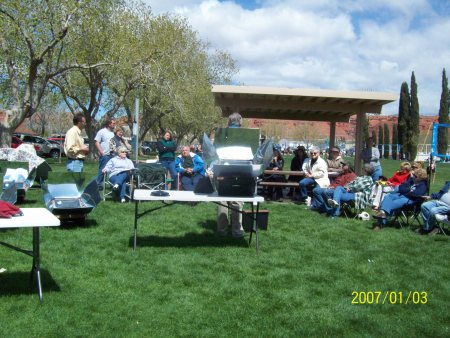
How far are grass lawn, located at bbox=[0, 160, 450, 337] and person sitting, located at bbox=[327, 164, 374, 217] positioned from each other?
1.13 metres

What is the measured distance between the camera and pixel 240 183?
6336mm

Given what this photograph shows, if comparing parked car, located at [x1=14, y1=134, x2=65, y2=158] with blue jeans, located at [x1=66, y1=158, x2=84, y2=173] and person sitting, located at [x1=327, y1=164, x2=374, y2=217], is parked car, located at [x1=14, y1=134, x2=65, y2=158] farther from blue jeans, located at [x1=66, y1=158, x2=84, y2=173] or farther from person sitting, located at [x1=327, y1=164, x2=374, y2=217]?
person sitting, located at [x1=327, y1=164, x2=374, y2=217]

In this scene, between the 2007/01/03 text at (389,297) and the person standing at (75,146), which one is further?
the person standing at (75,146)

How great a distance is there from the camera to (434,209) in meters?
7.89

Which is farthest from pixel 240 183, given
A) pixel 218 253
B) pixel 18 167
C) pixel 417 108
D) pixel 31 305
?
pixel 417 108

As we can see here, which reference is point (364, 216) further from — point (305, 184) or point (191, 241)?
point (191, 241)

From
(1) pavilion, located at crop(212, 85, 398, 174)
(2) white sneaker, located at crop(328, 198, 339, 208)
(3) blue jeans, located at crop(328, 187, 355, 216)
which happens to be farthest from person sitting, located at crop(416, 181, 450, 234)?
(1) pavilion, located at crop(212, 85, 398, 174)

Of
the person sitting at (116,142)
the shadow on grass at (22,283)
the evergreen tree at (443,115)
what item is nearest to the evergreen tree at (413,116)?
the evergreen tree at (443,115)

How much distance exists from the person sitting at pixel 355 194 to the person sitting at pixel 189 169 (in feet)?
10.1

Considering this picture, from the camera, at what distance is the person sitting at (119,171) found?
10.5 meters

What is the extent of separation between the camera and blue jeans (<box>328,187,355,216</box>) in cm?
933

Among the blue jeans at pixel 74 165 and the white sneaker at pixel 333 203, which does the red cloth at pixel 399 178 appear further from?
the blue jeans at pixel 74 165

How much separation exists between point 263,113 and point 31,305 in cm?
1236

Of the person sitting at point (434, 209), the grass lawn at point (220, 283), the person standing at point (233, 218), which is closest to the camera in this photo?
the grass lawn at point (220, 283)
